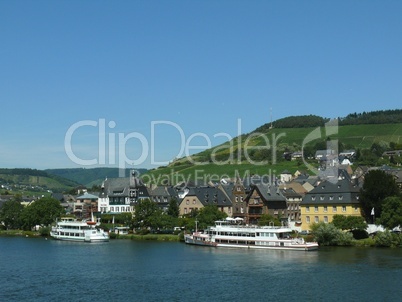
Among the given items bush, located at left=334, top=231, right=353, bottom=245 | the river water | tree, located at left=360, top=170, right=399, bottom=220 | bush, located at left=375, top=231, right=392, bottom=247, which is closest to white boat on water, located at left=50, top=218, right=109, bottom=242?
the river water

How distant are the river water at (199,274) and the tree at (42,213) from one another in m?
36.4

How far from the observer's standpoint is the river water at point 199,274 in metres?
49.1

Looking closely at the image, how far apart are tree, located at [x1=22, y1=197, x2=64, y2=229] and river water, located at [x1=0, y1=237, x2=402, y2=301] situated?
3638cm

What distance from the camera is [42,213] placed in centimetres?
12156

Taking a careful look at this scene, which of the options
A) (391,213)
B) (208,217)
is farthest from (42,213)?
(391,213)

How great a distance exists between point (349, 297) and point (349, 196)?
171ft

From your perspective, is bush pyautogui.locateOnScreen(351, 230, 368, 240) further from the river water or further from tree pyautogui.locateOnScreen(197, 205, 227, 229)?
tree pyautogui.locateOnScreen(197, 205, 227, 229)

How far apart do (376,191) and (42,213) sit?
65.4 m

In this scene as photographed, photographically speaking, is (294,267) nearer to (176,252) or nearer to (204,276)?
(204,276)

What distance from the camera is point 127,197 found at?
5423 inches

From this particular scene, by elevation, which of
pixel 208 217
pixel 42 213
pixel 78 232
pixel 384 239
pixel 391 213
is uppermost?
pixel 42 213

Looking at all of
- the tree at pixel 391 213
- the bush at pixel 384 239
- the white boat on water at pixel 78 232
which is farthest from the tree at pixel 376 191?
the white boat on water at pixel 78 232

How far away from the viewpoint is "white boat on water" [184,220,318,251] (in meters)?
81.7

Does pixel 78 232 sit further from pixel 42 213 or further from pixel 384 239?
pixel 384 239
